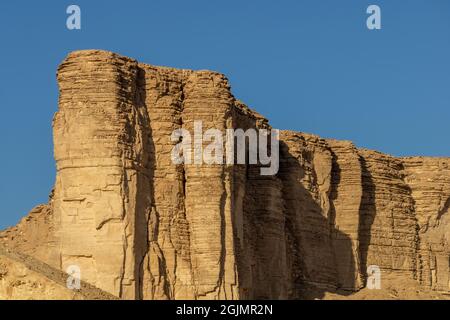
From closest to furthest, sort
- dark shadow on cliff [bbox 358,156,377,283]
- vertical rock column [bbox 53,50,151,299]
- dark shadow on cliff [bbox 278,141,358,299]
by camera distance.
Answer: vertical rock column [bbox 53,50,151,299]
dark shadow on cliff [bbox 278,141,358,299]
dark shadow on cliff [bbox 358,156,377,283]

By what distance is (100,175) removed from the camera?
5166cm

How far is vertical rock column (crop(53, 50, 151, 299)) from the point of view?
51188mm

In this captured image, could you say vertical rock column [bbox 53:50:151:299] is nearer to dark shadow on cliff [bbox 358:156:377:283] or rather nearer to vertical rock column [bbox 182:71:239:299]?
vertical rock column [bbox 182:71:239:299]

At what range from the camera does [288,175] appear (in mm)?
65875

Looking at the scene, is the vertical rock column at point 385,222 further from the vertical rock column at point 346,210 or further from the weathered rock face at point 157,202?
the weathered rock face at point 157,202

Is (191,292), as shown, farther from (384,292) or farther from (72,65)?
(384,292)

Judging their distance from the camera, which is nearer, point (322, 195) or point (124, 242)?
point (124, 242)

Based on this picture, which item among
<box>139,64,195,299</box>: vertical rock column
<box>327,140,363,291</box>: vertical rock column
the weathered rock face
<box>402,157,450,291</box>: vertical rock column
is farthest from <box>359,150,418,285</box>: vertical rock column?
<box>139,64,195,299</box>: vertical rock column

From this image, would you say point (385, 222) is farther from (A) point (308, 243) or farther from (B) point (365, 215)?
(A) point (308, 243)

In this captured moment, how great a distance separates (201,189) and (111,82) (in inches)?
187

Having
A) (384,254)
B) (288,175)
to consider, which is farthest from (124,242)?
(384,254)

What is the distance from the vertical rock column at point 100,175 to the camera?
168 feet

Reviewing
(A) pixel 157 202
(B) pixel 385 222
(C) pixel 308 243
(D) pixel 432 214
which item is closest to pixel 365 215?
(B) pixel 385 222

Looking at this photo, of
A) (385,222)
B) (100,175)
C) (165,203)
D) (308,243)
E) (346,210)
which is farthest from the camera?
(385,222)
